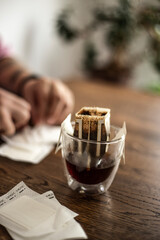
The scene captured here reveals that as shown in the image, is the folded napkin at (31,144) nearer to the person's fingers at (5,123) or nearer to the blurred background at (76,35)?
the person's fingers at (5,123)

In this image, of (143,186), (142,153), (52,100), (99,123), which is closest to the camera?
(99,123)

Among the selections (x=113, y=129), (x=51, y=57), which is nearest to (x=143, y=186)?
(x=113, y=129)

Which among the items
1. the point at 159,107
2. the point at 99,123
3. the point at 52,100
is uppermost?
the point at 99,123

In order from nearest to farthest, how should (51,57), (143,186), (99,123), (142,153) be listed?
(99,123) < (143,186) < (142,153) < (51,57)

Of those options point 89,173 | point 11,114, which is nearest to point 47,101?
point 11,114

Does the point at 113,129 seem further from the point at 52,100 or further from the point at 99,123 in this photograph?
the point at 52,100

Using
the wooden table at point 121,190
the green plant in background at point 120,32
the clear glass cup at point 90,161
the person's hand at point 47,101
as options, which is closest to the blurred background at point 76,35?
the green plant in background at point 120,32

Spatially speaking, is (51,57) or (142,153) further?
(51,57)
